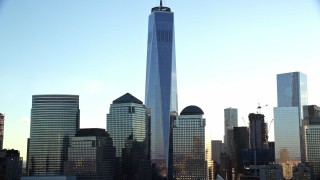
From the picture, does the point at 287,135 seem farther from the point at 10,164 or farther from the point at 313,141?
the point at 10,164

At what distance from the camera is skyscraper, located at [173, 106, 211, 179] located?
252 ft

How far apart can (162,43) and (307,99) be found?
28088 mm

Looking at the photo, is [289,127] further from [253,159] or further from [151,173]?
[151,173]

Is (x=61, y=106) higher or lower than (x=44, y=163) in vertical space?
higher

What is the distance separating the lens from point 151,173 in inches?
2896

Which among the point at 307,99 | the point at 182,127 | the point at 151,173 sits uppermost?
the point at 307,99

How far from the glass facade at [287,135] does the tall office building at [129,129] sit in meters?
20.9

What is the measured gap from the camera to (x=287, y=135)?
8431cm

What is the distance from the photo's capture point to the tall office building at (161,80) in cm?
8238

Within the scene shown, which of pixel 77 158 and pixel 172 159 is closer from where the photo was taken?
pixel 77 158

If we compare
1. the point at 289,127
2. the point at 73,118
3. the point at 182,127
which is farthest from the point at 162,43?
the point at 289,127

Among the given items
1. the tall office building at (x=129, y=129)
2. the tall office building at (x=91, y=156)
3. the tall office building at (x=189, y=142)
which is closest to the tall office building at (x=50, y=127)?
the tall office building at (x=91, y=156)

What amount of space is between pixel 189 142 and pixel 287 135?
1658cm

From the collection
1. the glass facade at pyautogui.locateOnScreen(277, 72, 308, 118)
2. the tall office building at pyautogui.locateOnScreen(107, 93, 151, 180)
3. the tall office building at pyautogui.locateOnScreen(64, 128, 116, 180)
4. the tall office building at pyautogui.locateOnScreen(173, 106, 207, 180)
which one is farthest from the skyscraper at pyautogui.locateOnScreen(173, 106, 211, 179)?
the glass facade at pyautogui.locateOnScreen(277, 72, 308, 118)
